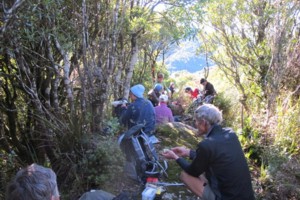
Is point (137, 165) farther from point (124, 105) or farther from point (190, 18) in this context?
point (190, 18)

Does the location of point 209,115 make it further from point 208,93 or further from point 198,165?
point 208,93

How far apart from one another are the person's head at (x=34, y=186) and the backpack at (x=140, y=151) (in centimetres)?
238

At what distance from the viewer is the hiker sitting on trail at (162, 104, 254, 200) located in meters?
3.31

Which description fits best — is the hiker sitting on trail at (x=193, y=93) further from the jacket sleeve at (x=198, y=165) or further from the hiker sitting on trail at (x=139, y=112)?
the jacket sleeve at (x=198, y=165)

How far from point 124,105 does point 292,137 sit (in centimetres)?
310

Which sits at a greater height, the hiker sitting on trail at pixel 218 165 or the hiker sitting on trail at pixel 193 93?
the hiker sitting on trail at pixel 218 165

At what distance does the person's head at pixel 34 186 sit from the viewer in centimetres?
184

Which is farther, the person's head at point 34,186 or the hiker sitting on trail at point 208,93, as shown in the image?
the hiker sitting on trail at point 208,93

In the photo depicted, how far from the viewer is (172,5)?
756cm

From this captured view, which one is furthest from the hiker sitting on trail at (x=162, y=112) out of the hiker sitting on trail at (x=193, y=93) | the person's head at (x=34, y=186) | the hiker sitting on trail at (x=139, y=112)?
the person's head at (x=34, y=186)

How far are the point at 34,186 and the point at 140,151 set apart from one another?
252 centimetres

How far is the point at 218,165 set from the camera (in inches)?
131

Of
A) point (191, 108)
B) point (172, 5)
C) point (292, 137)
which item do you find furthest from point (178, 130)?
point (191, 108)

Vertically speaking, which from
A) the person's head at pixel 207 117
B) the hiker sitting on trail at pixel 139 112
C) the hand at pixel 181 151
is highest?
the person's head at pixel 207 117
